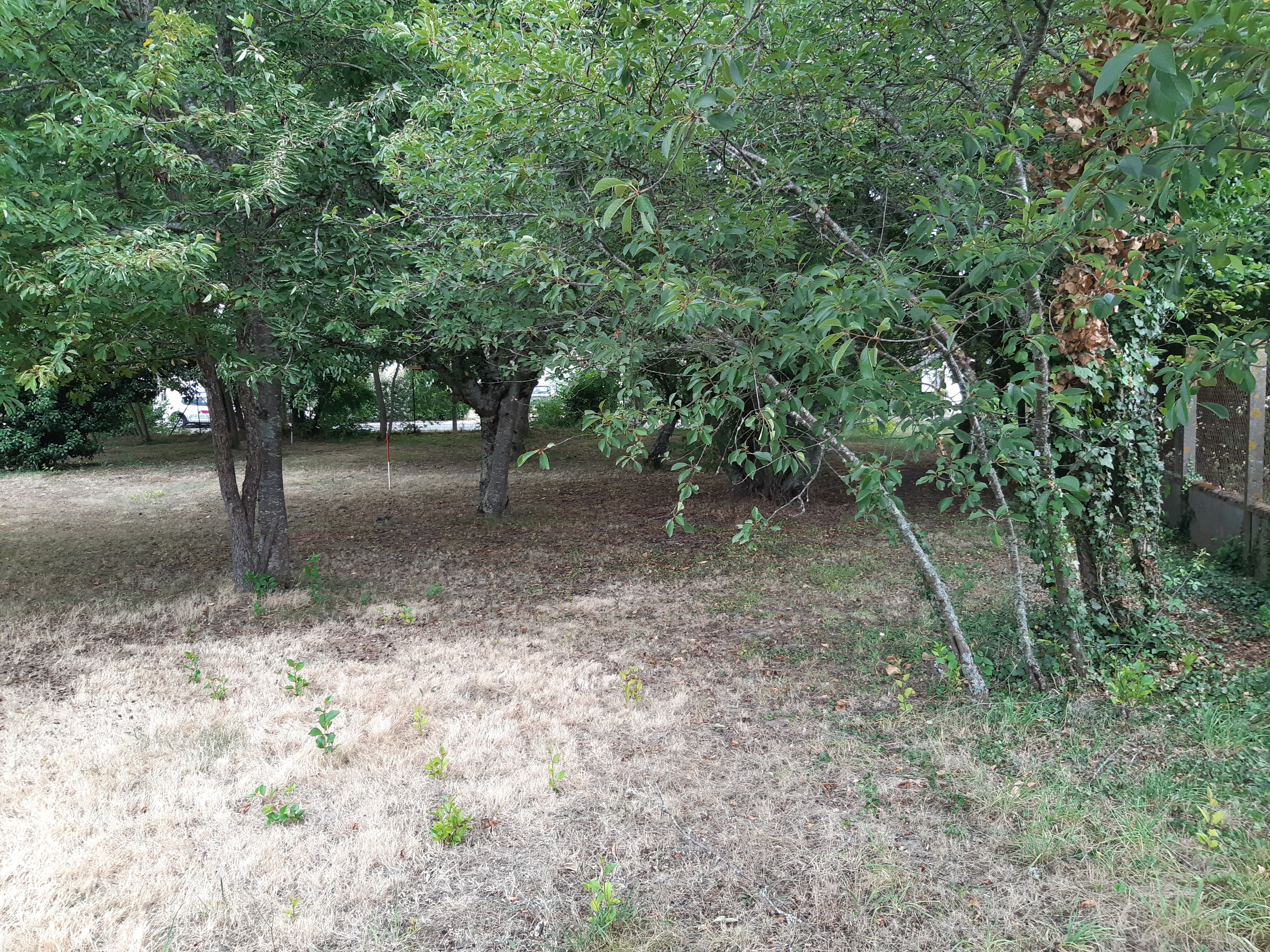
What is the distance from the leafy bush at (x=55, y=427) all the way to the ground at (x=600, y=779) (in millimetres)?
12734

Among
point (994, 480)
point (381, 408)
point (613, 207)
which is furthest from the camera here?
point (381, 408)

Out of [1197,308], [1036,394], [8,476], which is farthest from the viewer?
[8,476]

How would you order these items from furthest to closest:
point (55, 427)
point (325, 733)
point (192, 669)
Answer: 1. point (55, 427)
2. point (192, 669)
3. point (325, 733)

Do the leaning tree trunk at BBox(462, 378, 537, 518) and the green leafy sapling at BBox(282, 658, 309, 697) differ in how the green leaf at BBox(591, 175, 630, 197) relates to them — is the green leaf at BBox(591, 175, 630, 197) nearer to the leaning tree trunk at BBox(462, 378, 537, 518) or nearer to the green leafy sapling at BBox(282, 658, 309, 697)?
the green leafy sapling at BBox(282, 658, 309, 697)

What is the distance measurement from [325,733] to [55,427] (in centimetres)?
1818

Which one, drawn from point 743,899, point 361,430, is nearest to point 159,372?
point 743,899

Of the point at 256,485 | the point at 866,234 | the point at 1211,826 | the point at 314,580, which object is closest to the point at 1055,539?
the point at 1211,826

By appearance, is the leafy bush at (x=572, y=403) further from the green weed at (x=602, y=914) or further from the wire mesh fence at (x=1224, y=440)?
the green weed at (x=602, y=914)

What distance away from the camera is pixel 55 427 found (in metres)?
18.2

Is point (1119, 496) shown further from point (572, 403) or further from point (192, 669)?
point (572, 403)

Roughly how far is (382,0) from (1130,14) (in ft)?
17.5

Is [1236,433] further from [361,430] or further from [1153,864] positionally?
[361,430]

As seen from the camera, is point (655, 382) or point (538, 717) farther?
point (655, 382)

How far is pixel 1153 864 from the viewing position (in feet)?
9.44
